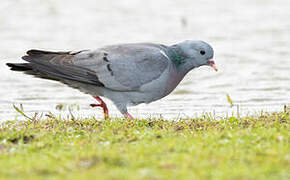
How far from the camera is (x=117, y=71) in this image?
8133 mm

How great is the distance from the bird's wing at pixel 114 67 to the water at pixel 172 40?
43.4 inches

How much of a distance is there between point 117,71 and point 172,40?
8428mm

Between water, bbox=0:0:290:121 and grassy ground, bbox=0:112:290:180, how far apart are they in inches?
67.2

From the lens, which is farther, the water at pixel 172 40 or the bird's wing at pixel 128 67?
the water at pixel 172 40

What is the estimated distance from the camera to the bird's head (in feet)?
27.5

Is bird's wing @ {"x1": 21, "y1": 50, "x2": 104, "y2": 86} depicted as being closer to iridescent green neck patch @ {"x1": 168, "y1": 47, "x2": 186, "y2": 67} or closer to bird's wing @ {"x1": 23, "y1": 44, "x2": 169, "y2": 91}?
bird's wing @ {"x1": 23, "y1": 44, "x2": 169, "y2": 91}

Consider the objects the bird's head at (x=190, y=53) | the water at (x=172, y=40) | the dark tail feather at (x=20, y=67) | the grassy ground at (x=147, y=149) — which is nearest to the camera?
the grassy ground at (x=147, y=149)

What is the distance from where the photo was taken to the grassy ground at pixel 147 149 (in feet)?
16.5

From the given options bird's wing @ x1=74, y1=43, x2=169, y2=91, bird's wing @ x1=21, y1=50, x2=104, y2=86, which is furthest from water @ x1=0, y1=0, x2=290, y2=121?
bird's wing @ x1=74, y1=43, x2=169, y2=91

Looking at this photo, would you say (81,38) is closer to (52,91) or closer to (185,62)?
(52,91)

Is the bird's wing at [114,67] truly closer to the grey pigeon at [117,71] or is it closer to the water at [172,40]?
the grey pigeon at [117,71]

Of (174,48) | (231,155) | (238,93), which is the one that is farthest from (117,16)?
(231,155)

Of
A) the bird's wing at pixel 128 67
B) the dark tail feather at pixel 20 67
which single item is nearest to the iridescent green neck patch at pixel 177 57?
the bird's wing at pixel 128 67

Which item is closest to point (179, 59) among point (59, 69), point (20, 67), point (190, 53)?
point (190, 53)
